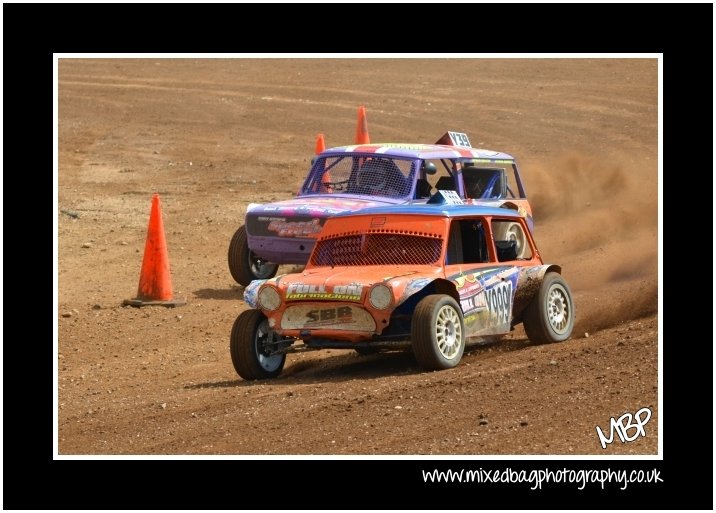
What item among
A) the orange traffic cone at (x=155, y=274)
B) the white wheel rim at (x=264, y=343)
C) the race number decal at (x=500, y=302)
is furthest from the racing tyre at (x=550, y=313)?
the orange traffic cone at (x=155, y=274)

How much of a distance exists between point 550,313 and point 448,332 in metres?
1.62

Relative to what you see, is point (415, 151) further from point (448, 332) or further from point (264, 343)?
point (448, 332)

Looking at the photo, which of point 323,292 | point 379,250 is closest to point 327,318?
point 323,292

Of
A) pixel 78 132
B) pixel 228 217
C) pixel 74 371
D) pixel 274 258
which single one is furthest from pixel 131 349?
pixel 78 132

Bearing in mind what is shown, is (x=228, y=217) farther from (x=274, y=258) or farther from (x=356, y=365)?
(x=356, y=365)

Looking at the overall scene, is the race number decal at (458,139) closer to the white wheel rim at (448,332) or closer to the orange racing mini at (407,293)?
the orange racing mini at (407,293)

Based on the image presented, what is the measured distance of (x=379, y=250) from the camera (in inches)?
465

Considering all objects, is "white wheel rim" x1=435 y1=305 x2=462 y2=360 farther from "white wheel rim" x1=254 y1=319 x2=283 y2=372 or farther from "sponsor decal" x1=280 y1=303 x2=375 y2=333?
"white wheel rim" x1=254 y1=319 x2=283 y2=372

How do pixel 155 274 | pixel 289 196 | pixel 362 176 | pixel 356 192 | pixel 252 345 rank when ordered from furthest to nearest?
pixel 289 196 → pixel 362 176 → pixel 356 192 → pixel 155 274 → pixel 252 345

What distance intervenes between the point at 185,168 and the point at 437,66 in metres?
9.75

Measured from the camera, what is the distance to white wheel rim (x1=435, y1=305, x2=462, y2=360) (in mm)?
10898

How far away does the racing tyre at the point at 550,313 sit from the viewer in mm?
12188

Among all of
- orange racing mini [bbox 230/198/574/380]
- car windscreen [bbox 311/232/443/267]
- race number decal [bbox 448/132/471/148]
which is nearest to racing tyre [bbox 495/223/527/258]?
race number decal [bbox 448/132/471/148]

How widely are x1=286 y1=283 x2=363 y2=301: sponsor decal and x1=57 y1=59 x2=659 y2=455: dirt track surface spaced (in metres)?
0.67
